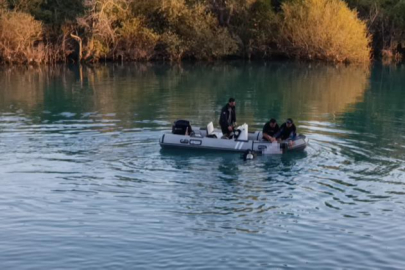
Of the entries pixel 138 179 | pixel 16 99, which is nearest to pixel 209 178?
pixel 138 179

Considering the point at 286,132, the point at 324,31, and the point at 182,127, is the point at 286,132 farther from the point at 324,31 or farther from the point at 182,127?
the point at 324,31

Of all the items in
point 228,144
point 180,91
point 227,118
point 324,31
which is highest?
point 324,31

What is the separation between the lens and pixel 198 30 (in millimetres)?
Result: 50500

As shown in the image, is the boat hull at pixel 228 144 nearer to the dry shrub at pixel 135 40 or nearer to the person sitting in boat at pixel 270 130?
the person sitting in boat at pixel 270 130

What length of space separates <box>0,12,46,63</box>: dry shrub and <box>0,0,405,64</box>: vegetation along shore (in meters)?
0.07

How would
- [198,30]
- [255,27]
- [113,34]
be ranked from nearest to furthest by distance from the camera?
[113,34] → [198,30] → [255,27]

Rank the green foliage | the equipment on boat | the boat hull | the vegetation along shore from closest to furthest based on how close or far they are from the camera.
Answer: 1. the equipment on boat
2. the boat hull
3. the vegetation along shore
4. the green foliage

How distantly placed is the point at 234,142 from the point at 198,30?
32.9m

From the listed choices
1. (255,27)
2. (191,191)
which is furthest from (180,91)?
(255,27)

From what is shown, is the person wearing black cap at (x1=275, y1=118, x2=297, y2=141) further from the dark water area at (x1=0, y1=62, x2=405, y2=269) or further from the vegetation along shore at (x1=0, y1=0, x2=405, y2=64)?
the vegetation along shore at (x1=0, y1=0, x2=405, y2=64)

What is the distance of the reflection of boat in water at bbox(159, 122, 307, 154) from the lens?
61.1ft

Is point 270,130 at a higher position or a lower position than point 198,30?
lower

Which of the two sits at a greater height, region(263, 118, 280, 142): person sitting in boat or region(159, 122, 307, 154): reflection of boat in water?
region(263, 118, 280, 142): person sitting in boat

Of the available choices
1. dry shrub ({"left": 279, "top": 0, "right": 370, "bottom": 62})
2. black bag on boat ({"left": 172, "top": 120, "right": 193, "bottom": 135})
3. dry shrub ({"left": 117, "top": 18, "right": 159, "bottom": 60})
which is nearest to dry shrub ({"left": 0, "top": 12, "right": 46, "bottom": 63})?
dry shrub ({"left": 117, "top": 18, "right": 159, "bottom": 60})
